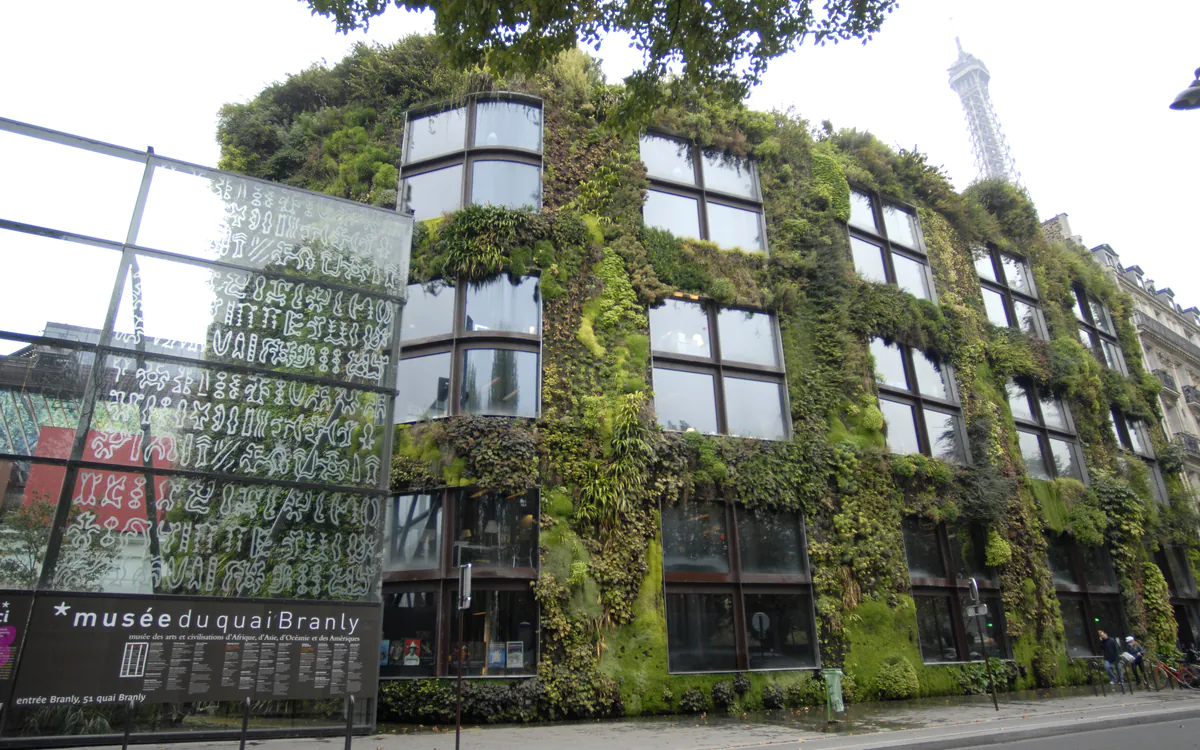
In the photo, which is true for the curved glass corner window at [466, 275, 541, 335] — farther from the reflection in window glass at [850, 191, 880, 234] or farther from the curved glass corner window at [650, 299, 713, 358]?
the reflection in window glass at [850, 191, 880, 234]

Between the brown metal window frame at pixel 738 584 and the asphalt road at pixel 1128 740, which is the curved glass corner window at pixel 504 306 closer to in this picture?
the brown metal window frame at pixel 738 584

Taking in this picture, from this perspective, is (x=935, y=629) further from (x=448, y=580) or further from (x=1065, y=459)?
(x=448, y=580)

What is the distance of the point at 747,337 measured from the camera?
20734 millimetres

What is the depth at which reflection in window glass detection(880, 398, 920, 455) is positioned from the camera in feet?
71.7

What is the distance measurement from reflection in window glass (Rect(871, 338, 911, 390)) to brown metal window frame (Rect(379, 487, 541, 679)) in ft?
41.1

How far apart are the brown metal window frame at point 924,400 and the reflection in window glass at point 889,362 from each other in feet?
0.32

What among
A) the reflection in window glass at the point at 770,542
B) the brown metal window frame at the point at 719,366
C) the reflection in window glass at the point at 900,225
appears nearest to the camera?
the reflection in window glass at the point at 770,542

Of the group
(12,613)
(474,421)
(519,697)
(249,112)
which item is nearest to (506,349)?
(474,421)

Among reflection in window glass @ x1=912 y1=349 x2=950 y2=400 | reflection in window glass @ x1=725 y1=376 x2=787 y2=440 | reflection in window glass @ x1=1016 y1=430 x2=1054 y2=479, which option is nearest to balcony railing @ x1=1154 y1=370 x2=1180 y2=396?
reflection in window glass @ x1=1016 y1=430 x2=1054 y2=479

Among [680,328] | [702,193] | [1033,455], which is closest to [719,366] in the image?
[680,328]

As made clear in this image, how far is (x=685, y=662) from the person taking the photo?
54.2ft

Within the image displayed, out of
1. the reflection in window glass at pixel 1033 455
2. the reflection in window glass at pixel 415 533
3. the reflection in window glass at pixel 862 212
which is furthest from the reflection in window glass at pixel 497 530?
the reflection in window glass at pixel 1033 455

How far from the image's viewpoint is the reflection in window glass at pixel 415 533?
15938 millimetres

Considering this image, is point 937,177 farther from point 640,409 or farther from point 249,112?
point 249,112
